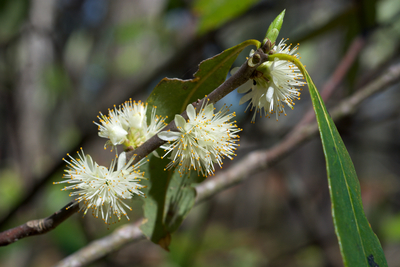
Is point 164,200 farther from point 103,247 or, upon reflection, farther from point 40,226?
point 103,247

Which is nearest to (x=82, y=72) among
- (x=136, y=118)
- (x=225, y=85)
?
(x=136, y=118)

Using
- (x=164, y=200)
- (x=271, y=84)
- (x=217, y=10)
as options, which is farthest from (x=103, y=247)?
(x=217, y=10)

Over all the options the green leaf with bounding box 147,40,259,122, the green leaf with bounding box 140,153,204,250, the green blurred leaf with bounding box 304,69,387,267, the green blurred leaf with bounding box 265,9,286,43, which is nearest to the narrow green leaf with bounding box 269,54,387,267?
the green blurred leaf with bounding box 304,69,387,267

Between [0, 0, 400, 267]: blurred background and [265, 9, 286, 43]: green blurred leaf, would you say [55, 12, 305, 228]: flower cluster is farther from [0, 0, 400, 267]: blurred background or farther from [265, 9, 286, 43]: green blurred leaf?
[0, 0, 400, 267]: blurred background

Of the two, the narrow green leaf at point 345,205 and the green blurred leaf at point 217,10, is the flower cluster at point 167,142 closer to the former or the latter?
the narrow green leaf at point 345,205

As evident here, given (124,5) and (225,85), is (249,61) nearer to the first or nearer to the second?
(225,85)

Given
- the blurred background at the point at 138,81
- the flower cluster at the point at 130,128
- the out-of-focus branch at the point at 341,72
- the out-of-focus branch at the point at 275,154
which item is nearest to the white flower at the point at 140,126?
the flower cluster at the point at 130,128

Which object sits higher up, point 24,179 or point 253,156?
point 24,179
